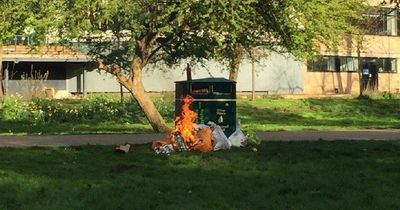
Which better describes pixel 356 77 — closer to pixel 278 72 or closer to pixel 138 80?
pixel 278 72

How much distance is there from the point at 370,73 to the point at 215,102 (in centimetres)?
4203

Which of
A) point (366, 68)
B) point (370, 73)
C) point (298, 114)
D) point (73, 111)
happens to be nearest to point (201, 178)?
point (73, 111)

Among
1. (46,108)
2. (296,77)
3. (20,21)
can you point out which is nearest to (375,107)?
(296,77)

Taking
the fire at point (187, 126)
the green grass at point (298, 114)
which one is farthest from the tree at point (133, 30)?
the green grass at point (298, 114)

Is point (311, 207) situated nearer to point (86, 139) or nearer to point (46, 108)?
point (86, 139)

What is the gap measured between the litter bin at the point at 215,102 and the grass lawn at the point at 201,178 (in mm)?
1388

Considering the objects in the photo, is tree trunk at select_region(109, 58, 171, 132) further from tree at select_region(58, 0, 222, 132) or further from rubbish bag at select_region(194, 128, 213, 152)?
rubbish bag at select_region(194, 128, 213, 152)

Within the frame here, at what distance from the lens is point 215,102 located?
14242mm

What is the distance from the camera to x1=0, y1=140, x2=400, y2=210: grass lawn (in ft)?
26.4

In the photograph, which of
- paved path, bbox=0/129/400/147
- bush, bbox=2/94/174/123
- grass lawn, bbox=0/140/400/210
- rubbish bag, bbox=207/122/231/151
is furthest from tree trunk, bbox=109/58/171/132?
bush, bbox=2/94/174/123

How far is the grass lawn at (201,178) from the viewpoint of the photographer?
805 cm

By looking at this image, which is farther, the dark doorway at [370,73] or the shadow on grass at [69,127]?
the dark doorway at [370,73]

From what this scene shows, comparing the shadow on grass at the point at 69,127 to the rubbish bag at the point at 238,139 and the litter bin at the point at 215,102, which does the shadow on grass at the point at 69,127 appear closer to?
the litter bin at the point at 215,102

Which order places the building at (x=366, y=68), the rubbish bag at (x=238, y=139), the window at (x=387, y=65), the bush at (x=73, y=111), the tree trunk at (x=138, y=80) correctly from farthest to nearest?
the window at (x=387, y=65) → the building at (x=366, y=68) → the bush at (x=73, y=111) → the tree trunk at (x=138, y=80) → the rubbish bag at (x=238, y=139)
